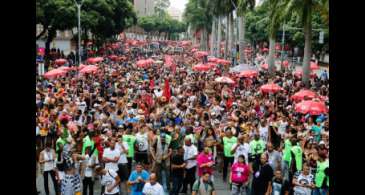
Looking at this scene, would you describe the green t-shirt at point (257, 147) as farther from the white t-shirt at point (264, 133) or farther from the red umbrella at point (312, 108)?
the red umbrella at point (312, 108)

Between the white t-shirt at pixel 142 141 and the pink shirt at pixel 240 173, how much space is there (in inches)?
111

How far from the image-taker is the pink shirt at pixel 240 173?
30.0ft

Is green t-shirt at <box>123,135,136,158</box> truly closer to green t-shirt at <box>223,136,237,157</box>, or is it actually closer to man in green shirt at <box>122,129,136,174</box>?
man in green shirt at <box>122,129,136,174</box>

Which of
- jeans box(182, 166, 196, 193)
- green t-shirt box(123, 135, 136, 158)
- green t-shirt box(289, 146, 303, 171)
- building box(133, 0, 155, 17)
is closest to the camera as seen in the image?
green t-shirt box(289, 146, 303, 171)

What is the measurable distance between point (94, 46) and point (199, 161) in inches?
1972

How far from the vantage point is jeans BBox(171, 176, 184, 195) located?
10.4 meters

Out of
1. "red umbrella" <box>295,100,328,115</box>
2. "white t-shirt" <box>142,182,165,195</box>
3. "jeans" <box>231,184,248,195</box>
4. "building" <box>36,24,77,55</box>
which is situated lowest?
"jeans" <box>231,184,248,195</box>

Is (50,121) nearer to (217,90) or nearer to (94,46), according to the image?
(217,90)

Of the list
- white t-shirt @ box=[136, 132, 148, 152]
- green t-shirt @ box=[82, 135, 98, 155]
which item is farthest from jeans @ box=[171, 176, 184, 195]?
green t-shirt @ box=[82, 135, 98, 155]

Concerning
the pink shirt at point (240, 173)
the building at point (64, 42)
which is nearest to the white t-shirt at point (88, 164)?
the pink shirt at point (240, 173)

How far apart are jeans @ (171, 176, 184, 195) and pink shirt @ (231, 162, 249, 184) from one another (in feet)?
5.24

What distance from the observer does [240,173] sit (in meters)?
9.17
